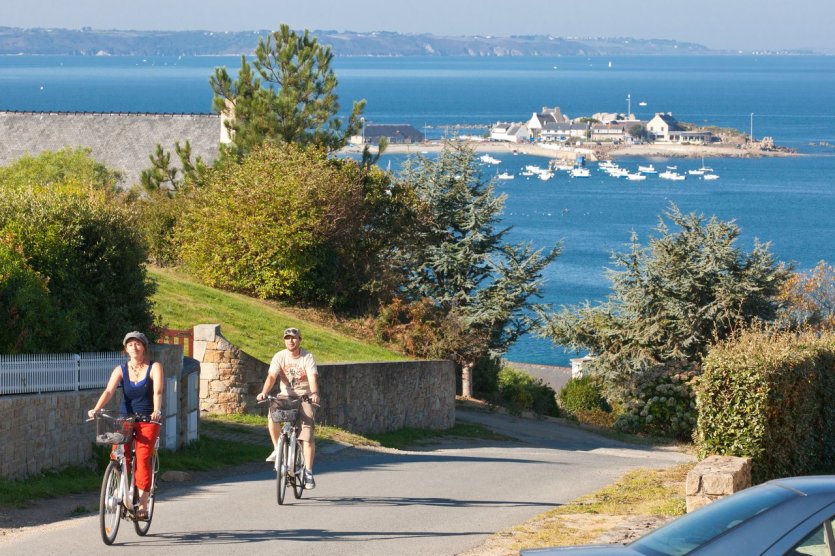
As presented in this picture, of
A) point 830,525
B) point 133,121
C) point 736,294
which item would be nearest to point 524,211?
point 133,121

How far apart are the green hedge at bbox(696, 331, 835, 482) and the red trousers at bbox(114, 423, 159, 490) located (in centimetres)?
626

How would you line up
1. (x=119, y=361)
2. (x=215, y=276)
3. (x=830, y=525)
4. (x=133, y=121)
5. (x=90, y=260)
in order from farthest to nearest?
1. (x=133, y=121)
2. (x=215, y=276)
3. (x=90, y=260)
4. (x=119, y=361)
5. (x=830, y=525)

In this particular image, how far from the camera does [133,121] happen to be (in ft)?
170

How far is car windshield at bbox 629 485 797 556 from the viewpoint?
6707 millimetres

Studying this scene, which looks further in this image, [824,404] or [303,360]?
[824,404]

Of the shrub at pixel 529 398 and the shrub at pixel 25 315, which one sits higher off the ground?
the shrub at pixel 25 315

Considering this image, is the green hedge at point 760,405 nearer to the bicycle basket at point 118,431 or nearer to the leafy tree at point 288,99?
the bicycle basket at point 118,431

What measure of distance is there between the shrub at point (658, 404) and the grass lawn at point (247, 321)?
7.36 meters

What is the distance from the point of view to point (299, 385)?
12742 millimetres

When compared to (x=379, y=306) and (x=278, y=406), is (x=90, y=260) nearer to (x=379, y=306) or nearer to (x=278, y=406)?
(x=278, y=406)

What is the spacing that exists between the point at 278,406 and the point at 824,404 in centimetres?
752

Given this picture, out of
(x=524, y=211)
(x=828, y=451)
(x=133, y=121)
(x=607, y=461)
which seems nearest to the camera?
(x=828, y=451)

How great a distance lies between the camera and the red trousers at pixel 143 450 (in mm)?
10695

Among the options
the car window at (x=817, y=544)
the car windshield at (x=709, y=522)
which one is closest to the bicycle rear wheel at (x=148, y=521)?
the car windshield at (x=709, y=522)
